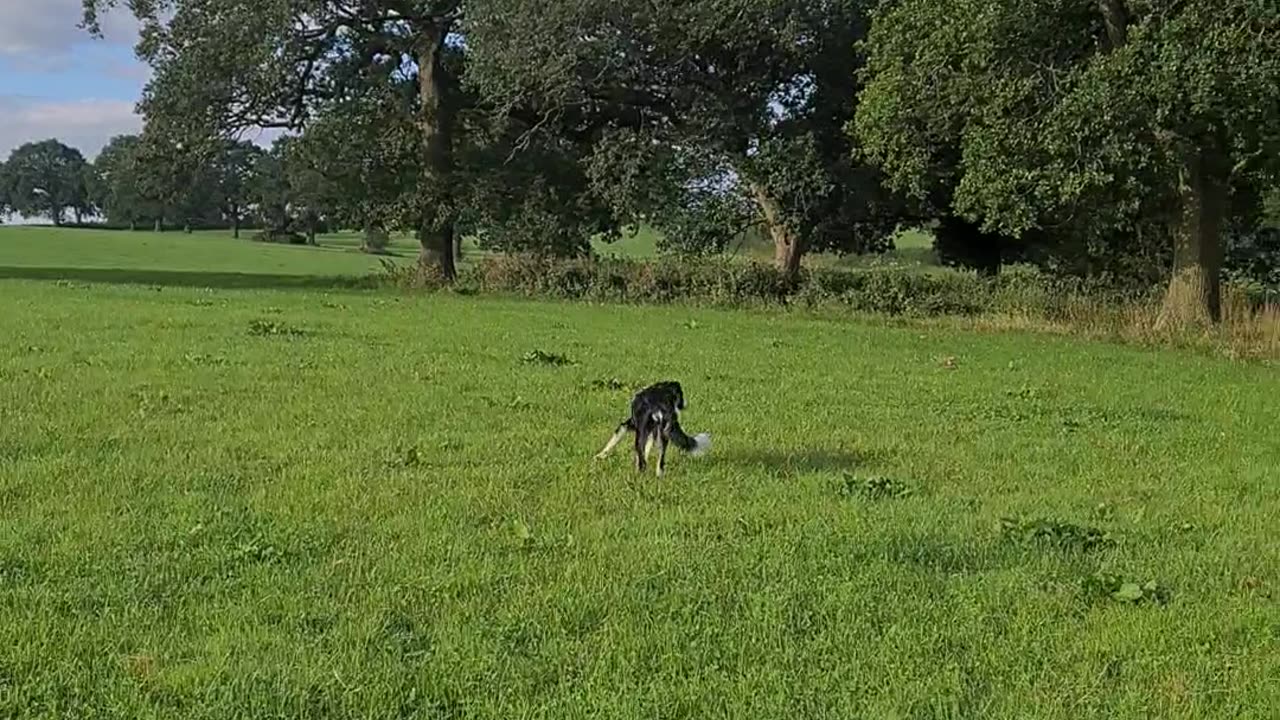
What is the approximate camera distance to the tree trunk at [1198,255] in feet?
75.2

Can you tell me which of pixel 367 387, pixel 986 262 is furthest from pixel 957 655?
pixel 986 262

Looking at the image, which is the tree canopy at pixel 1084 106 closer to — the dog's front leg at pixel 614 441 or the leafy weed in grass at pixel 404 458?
the dog's front leg at pixel 614 441

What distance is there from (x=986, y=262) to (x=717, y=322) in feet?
54.0

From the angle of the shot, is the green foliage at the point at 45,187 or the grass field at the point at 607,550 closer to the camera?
the grass field at the point at 607,550

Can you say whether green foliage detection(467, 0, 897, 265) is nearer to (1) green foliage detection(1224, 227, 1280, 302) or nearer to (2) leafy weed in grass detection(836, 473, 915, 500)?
(1) green foliage detection(1224, 227, 1280, 302)

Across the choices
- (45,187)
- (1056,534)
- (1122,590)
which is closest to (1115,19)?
(1056,534)

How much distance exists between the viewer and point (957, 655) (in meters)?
4.97

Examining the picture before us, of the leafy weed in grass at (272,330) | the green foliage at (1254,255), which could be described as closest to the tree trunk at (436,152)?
the leafy weed in grass at (272,330)

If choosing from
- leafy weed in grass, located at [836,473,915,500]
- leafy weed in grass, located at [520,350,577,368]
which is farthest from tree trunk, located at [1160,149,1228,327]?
leafy weed in grass, located at [836,473,915,500]

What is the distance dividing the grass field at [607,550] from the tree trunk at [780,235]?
17846mm

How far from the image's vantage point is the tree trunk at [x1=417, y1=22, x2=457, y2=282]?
34.2 meters

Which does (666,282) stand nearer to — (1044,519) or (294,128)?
(294,128)

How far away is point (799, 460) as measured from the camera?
358 inches

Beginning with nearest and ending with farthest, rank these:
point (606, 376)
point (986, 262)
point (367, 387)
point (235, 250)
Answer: point (367, 387)
point (606, 376)
point (986, 262)
point (235, 250)
